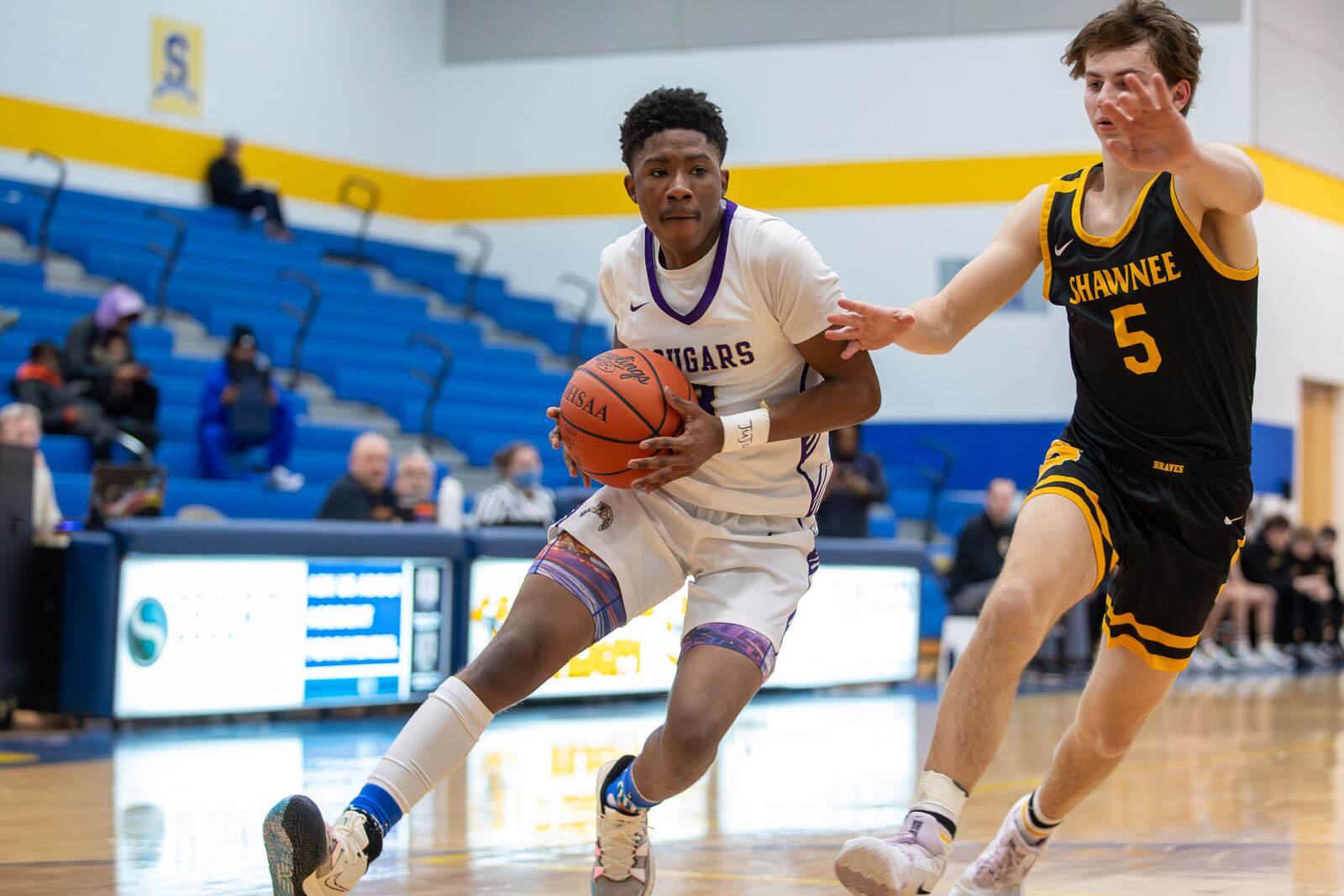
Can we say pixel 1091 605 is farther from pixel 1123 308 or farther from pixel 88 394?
pixel 1123 308

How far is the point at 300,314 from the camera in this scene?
1561 centimetres

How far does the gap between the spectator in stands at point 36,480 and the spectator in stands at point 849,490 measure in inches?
197

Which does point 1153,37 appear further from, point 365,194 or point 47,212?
point 365,194

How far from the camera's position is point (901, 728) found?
30.1 ft

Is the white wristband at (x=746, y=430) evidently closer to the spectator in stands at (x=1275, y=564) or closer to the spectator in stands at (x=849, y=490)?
the spectator in stands at (x=849, y=490)

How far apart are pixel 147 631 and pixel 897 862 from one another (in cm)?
567

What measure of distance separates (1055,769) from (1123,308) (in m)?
1.16

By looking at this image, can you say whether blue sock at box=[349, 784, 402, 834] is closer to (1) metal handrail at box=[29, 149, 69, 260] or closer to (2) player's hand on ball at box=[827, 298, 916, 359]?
(2) player's hand on ball at box=[827, 298, 916, 359]

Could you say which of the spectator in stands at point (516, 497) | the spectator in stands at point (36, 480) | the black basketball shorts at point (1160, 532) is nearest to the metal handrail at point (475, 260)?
the spectator in stands at point (516, 497)

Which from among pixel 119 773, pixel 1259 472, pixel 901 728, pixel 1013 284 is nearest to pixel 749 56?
pixel 1259 472

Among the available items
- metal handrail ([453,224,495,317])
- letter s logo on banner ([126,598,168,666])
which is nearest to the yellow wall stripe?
metal handrail ([453,224,495,317])

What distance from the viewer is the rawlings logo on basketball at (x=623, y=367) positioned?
379 cm

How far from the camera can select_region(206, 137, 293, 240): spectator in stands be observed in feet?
58.1

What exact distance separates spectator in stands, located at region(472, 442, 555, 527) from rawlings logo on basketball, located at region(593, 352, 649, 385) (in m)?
6.60
